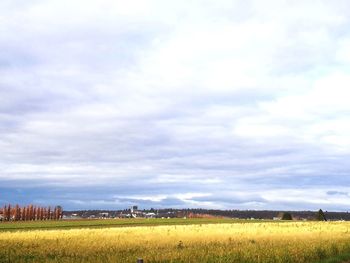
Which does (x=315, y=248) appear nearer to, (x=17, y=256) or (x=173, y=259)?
(x=173, y=259)

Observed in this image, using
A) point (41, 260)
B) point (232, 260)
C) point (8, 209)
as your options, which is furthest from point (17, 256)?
point (8, 209)

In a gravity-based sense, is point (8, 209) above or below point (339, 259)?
above

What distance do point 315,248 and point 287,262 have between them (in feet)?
20.1

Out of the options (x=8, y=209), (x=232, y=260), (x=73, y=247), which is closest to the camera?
(x=232, y=260)

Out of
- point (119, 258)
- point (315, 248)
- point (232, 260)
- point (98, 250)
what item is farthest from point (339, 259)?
point (98, 250)

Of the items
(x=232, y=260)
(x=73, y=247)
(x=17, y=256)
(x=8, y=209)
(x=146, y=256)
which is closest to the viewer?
(x=232, y=260)

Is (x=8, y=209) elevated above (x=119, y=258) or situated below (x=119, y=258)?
above

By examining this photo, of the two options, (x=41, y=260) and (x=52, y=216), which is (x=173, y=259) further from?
(x=52, y=216)

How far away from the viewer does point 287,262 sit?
1015 inches

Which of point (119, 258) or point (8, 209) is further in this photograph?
point (8, 209)

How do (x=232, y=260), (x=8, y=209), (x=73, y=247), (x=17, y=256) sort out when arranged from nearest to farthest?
(x=232, y=260) < (x=17, y=256) < (x=73, y=247) < (x=8, y=209)

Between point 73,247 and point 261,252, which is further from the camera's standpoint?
point 73,247

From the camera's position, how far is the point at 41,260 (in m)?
28.3

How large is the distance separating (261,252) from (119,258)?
23.8 feet
